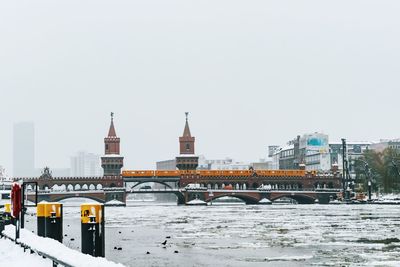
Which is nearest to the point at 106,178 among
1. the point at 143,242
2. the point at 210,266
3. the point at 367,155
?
the point at 367,155

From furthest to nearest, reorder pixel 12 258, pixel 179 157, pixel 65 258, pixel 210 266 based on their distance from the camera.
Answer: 1. pixel 179 157
2. pixel 210 266
3. pixel 12 258
4. pixel 65 258

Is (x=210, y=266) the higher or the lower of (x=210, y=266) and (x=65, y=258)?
the lower

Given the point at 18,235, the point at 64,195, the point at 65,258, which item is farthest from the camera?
the point at 64,195

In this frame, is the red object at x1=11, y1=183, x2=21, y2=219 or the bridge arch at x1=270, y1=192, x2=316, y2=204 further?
the bridge arch at x1=270, y1=192, x2=316, y2=204

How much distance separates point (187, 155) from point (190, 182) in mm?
16806

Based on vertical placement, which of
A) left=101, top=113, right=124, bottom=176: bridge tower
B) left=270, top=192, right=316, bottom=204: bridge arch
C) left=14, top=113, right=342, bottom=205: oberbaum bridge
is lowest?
left=270, top=192, right=316, bottom=204: bridge arch

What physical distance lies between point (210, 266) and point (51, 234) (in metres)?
5.29

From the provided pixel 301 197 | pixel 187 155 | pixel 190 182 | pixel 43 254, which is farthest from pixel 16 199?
pixel 187 155

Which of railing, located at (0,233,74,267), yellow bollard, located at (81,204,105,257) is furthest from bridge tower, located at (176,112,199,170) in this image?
yellow bollard, located at (81,204,105,257)

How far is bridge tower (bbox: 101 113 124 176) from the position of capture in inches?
7082

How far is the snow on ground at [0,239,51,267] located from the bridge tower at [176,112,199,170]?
530 ft

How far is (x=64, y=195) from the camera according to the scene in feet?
491

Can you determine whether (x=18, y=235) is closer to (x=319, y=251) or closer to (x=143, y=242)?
(x=319, y=251)

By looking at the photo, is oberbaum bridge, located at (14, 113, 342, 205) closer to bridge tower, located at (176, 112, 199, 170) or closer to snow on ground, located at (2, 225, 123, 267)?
bridge tower, located at (176, 112, 199, 170)
